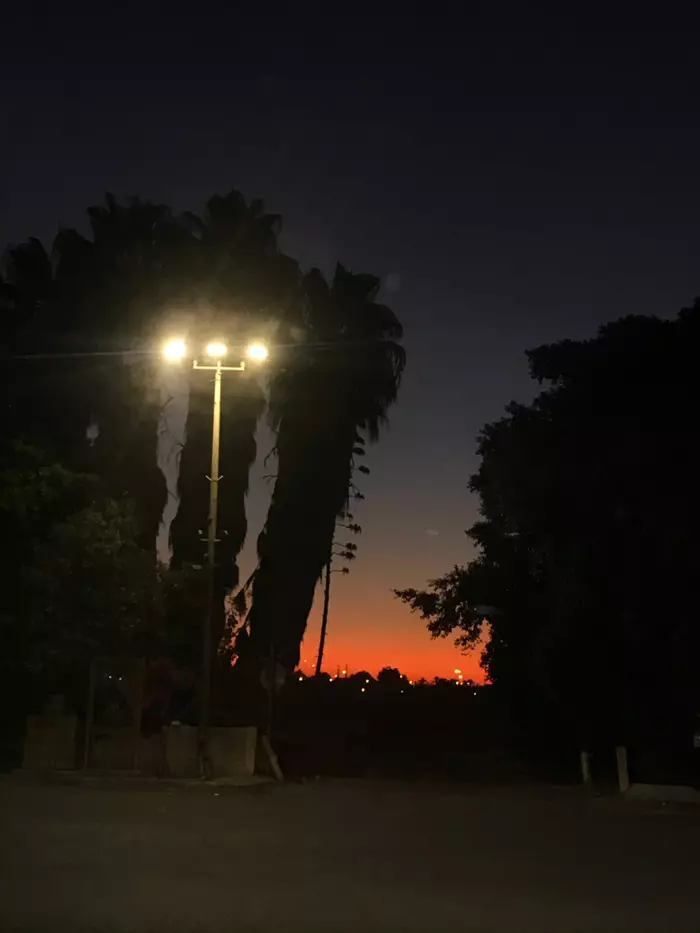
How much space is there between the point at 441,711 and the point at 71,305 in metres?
21.6

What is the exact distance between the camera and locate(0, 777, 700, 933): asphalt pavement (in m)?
8.76

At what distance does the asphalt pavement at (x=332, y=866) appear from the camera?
876 cm

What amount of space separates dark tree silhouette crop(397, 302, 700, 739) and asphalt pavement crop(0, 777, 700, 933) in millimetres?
6738

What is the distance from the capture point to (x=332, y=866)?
449 inches

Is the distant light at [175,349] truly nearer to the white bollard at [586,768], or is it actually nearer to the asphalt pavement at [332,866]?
the asphalt pavement at [332,866]

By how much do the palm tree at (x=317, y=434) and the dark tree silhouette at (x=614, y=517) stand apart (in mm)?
12701

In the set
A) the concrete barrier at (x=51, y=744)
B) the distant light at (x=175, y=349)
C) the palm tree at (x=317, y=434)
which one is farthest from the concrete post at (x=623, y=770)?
the palm tree at (x=317, y=434)

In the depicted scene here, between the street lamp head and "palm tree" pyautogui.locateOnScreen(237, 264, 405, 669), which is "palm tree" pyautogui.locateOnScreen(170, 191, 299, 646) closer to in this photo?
"palm tree" pyautogui.locateOnScreen(237, 264, 405, 669)

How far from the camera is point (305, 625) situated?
42.2 m

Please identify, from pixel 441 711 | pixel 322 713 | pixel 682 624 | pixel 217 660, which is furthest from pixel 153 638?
pixel 441 711

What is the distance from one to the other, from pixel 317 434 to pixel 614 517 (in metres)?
17.5

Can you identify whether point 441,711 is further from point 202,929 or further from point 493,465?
point 202,929

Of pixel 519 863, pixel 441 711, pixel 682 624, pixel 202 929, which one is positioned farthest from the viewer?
pixel 441 711

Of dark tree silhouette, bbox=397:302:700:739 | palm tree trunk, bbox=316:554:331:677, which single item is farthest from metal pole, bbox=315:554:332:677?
dark tree silhouette, bbox=397:302:700:739
